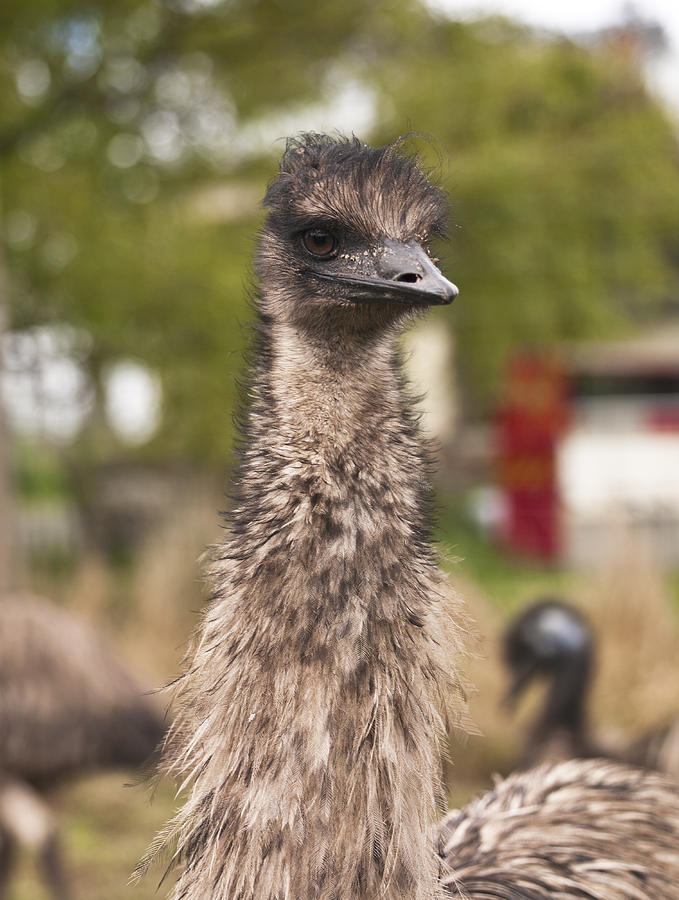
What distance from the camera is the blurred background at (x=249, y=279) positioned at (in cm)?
630

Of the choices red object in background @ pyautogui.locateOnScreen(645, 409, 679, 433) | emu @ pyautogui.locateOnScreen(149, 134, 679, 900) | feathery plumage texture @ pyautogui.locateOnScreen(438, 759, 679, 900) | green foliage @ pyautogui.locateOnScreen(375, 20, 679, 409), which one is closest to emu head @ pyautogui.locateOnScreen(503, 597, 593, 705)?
feathery plumage texture @ pyautogui.locateOnScreen(438, 759, 679, 900)

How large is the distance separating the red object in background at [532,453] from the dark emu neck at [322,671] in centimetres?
1017

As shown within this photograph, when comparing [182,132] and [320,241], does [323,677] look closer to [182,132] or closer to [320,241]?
[320,241]

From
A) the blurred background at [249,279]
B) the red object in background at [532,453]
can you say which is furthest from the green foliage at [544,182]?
the red object in background at [532,453]

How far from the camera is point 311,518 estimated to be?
1.70m

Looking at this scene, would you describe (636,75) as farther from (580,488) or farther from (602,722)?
(602,722)

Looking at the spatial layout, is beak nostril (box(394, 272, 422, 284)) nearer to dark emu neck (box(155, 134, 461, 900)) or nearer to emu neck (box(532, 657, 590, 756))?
dark emu neck (box(155, 134, 461, 900))

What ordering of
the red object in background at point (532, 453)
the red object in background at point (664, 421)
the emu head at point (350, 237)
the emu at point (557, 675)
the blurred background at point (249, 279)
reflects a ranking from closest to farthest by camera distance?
the emu head at point (350, 237)
the emu at point (557, 675)
the blurred background at point (249, 279)
the red object in background at point (532, 453)
the red object in background at point (664, 421)

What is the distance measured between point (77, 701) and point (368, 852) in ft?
10.3

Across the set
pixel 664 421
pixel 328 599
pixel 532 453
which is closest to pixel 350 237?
pixel 328 599

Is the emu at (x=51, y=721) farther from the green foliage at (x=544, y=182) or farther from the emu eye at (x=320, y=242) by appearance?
the green foliage at (x=544, y=182)

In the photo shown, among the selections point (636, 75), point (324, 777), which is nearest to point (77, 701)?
point (324, 777)

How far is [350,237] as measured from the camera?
1829 mm

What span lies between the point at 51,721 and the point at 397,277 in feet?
10.7
